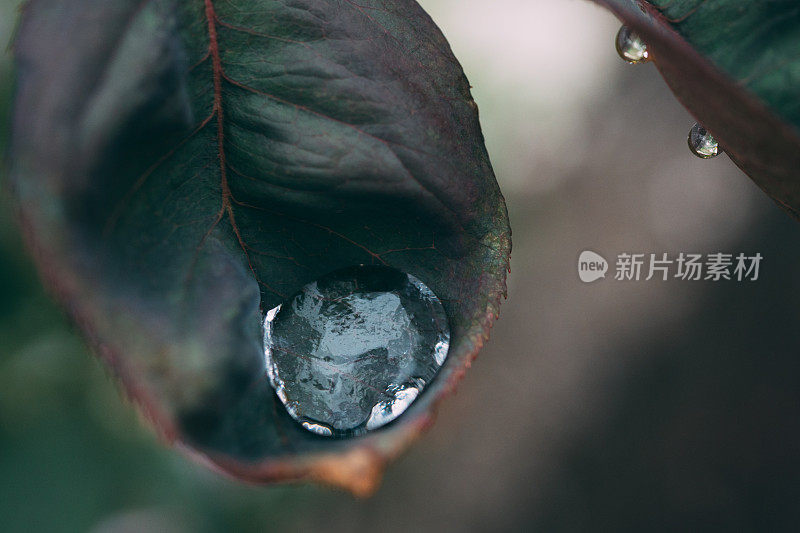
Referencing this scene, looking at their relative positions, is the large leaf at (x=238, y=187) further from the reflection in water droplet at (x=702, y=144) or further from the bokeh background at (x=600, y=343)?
the bokeh background at (x=600, y=343)

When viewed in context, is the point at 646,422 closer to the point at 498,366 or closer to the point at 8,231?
the point at 498,366

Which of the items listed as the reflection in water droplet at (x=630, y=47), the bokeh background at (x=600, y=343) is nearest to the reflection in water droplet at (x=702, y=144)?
the reflection in water droplet at (x=630, y=47)

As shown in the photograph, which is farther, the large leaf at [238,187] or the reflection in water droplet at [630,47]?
the reflection in water droplet at [630,47]

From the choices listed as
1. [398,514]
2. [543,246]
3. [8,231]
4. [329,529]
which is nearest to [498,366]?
[543,246]

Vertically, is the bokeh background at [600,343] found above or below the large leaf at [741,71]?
below

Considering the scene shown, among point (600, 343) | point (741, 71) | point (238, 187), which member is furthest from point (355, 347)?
point (600, 343)

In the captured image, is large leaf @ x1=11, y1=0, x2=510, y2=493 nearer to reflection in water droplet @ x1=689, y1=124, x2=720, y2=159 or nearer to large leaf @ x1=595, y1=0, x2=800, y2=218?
large leaf @ x1=595, y1=0, x2=800, y2=218
